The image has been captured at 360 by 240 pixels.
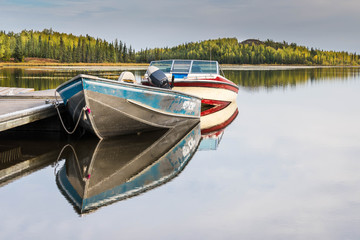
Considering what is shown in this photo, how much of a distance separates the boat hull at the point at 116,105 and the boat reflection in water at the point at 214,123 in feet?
5.19

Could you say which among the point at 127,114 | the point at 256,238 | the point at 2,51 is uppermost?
the point at 2,51

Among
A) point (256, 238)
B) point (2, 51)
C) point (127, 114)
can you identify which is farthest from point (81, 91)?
point (2, 51)

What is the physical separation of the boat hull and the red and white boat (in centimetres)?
487

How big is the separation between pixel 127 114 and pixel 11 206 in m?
5.75

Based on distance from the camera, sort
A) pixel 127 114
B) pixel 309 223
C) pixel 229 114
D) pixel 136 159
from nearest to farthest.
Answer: pixel 309 223, pixel 136 159, pixel 127 114, pixel 229 114

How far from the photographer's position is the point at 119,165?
10.2m

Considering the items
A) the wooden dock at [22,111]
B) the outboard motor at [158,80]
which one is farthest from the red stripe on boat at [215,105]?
the wooden dock at [22,111]

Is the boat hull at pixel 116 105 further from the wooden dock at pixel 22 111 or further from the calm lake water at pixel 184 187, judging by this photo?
the wooden dock at pixel 22 111

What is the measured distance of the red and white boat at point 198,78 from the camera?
1947cm

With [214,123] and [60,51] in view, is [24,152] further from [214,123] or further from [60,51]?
[60,51]

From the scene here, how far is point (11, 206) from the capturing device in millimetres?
7316

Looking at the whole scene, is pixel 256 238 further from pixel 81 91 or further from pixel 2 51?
pixel 2 51

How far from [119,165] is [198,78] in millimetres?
10664

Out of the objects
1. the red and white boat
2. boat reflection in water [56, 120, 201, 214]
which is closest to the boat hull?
boat reflection in water [56, 120, 201, 214]
